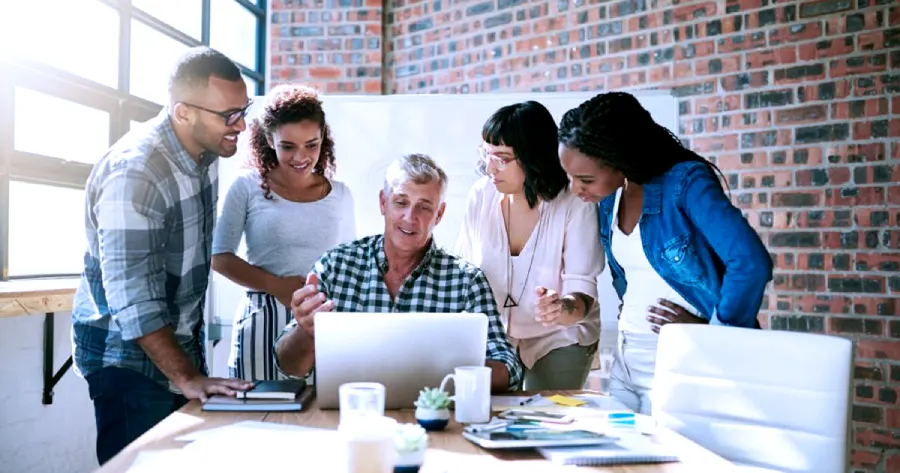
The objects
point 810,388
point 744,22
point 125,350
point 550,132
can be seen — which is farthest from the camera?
point 744,22

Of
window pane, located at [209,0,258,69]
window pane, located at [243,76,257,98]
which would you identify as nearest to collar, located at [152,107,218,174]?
window pane, located at [209,0,258,69]

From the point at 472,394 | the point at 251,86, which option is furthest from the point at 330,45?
the point at 472,394

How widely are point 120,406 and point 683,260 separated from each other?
139cm

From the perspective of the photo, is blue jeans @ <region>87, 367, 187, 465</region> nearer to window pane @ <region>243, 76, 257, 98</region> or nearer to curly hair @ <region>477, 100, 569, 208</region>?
curly hair @ <region>477, 100, 569, 208</region>

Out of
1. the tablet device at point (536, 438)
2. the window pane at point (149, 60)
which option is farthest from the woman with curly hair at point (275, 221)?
the window pane at point (149, 60)

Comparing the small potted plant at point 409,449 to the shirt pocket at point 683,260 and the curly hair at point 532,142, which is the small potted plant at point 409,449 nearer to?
the shirt pocket at point 683,260

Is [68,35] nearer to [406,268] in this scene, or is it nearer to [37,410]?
[37,410]

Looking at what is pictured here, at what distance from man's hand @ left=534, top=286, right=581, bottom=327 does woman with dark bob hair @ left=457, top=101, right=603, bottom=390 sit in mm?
120

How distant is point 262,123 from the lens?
243 cm

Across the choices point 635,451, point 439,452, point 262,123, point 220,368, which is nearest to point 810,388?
point 635,451

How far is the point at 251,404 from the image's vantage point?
1.60 meters

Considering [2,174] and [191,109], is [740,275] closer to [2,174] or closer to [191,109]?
[191,109]

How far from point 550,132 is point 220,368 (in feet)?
7.20

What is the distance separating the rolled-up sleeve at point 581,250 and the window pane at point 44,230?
5.98ft
